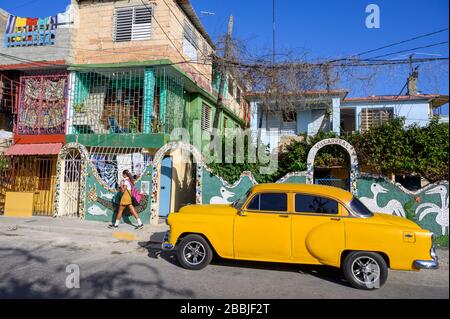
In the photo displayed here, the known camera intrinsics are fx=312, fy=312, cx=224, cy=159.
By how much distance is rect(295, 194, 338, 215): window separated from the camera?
5.39 meters

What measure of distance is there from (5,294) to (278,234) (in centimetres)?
419

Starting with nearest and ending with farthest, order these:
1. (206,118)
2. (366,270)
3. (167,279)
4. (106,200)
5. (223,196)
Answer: (366,270) < (167,279) < (223,196) < (106,200) < (206,118)

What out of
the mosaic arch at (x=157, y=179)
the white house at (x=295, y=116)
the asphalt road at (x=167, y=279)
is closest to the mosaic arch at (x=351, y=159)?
the asphalt road at (x=167, y=279)

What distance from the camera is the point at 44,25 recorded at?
12.9m

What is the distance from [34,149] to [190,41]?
8.05m

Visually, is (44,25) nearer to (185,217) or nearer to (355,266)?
(185,217)

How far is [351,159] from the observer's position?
29.7 ft

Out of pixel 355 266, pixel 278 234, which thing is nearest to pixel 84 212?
pixel 278 234

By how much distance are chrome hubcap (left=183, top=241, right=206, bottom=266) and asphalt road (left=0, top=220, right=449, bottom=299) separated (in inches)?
8.8

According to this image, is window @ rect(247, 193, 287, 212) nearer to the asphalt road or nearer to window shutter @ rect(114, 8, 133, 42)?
the asphalt road

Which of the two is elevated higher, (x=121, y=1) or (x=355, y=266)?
(x=121, y=1)

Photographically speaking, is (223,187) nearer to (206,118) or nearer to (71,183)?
(71,183)

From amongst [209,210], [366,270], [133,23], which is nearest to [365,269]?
[366,270]

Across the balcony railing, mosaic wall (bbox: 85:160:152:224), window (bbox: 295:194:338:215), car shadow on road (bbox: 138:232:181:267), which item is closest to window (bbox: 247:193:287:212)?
window (bbox: 295:194:338:215)
